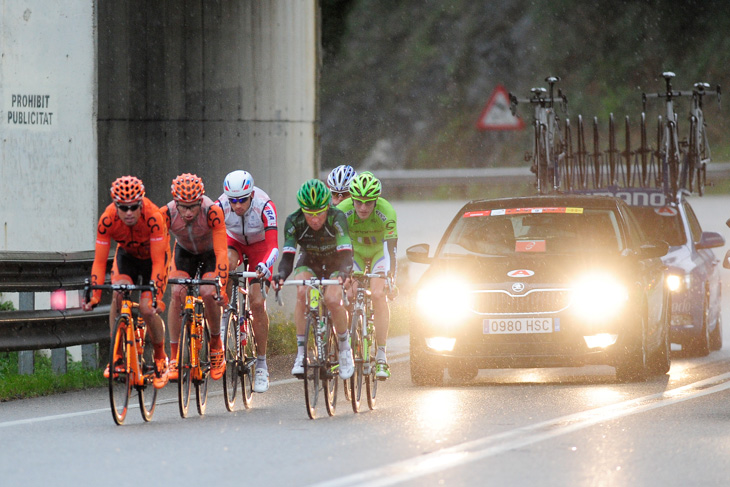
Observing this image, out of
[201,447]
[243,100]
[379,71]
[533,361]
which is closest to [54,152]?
[243,100]

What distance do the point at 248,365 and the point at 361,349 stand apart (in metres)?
0.86

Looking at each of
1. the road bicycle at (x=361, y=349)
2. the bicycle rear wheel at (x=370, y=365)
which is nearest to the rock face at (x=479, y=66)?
the bicycle rear wheel at (x=370, y=365)

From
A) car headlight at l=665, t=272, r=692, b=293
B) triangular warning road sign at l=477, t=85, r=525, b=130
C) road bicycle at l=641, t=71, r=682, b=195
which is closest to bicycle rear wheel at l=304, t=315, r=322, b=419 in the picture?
car headlight at l=665, t=272, r=692, b=293

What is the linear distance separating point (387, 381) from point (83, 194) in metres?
3.34

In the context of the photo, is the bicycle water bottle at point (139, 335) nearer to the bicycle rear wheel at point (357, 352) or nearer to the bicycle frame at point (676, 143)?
the bicycle rear wheel at point (357, 352)

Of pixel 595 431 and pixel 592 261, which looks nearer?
pixel 595 431

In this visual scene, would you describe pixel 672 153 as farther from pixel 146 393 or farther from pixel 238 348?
pixel 146 393

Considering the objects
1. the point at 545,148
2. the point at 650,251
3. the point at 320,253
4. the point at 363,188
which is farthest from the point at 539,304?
the point at 545,148

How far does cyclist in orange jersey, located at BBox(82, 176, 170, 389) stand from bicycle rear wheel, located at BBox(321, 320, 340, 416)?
107cm

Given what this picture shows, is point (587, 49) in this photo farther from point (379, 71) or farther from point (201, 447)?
point (201, 447)

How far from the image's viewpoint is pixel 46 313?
12375mm

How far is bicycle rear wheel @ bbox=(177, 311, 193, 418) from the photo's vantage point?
1040 cm

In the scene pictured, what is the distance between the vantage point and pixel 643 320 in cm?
1288

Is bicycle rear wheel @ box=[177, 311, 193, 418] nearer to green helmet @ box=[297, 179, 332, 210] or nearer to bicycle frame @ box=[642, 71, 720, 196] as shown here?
green helmet @ box=[297, 179, 332, 210]
